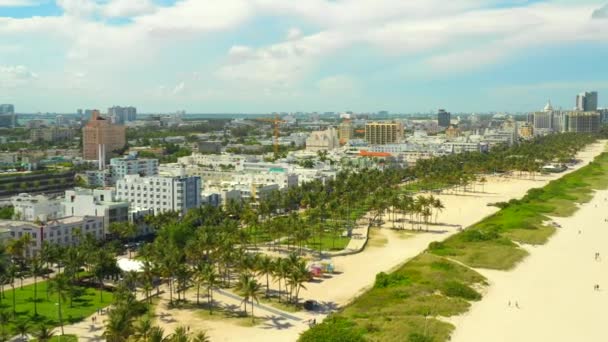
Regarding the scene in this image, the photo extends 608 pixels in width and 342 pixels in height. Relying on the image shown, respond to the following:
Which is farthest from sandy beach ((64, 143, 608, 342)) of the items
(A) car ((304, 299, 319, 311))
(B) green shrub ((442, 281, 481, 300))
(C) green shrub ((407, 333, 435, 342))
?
(C) green shrub ((407, 333, 435, 342))

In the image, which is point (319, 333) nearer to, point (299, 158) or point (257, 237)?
point (257, 237)

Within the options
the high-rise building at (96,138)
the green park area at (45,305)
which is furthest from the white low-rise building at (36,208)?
the high-rise building at (96,138)

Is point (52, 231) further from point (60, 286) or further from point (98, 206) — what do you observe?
point (60, 286)

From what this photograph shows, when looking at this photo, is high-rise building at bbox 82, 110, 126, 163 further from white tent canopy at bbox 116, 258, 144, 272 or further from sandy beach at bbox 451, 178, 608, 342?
sandy beach at bbox 451, 178, 608, 342

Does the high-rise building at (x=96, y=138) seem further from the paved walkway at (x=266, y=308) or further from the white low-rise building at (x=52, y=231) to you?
the paved walkway at (x=266, y=308)

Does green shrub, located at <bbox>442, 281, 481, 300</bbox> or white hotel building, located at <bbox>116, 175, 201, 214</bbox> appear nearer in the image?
green shrub, located at <bbox>442, 281, 481, 300</bbox>
